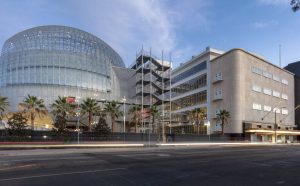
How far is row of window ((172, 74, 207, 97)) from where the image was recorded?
340ft

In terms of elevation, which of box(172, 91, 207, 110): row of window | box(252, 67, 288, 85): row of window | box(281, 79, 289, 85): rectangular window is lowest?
box(172, 91, 207, 110): row of window

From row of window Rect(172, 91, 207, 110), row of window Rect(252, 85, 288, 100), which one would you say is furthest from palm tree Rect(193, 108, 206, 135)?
row of window Rect(252, 85, 288, 100)

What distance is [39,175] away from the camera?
14.3m

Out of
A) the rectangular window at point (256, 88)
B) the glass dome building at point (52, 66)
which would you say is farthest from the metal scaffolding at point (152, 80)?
the rectangular window at point (256, 88)

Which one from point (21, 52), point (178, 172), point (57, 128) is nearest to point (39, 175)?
point (178, 172)

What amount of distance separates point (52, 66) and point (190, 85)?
48.1 metres

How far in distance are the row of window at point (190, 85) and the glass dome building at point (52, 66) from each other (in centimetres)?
2538

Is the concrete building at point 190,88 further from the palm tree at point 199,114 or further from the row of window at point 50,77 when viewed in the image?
the row of window at point 50,77

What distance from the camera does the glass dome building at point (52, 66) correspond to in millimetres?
107188

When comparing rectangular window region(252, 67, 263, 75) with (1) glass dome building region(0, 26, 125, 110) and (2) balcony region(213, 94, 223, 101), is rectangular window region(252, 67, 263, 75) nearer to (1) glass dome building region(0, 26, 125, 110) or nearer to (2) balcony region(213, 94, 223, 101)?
(2) balcony region(213, 94, 223, 101)

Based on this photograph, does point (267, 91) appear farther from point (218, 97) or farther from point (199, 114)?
point (199, 114)

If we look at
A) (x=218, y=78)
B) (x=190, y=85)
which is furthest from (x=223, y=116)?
(x=190, y=85)

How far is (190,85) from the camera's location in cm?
11125

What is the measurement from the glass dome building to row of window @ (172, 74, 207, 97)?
2538 centimetres
